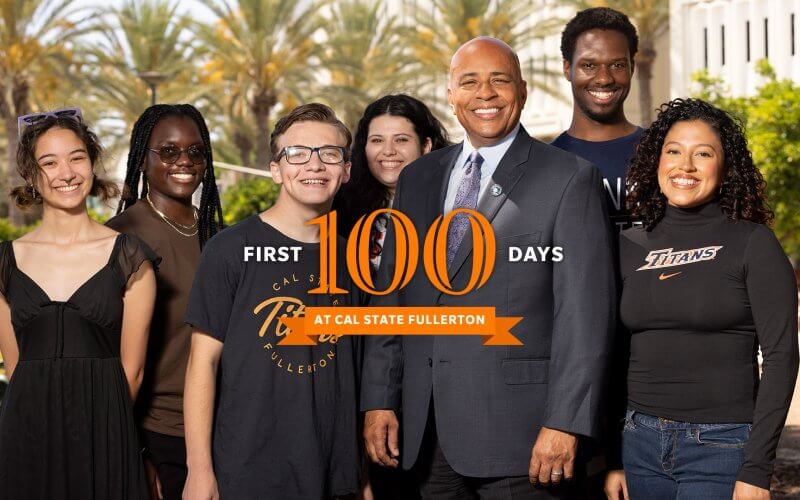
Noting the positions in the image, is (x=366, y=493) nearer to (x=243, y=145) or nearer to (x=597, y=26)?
(x=597, y=26)

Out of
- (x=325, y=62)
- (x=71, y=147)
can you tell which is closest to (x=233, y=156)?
(x=325, y=62)

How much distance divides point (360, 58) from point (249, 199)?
7.49 meters

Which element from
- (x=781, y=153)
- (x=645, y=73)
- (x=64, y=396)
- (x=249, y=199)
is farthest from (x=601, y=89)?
(x=645, y=73)

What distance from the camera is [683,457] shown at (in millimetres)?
3914

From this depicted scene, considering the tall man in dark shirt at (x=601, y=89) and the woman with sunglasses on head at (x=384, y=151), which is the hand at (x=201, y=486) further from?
the tall man in dark shirt at (x=601, y=89)

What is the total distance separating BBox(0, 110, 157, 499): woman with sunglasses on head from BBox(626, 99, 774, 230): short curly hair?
191 centimetres

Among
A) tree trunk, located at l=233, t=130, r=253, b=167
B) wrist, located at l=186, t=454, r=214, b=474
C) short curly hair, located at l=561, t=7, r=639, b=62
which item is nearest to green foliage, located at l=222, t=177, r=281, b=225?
tree trunk, located at l=233, t=130, r=253, b=167

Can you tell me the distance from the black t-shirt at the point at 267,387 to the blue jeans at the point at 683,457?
106 centimetres

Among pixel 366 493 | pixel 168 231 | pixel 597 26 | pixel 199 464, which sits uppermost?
pixel 597 26

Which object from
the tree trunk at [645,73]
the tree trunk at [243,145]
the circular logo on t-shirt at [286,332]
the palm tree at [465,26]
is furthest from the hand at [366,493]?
the tree trunk at [243,145]

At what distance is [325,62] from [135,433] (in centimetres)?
2681

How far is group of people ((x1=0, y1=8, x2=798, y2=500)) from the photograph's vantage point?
3943 millimetres

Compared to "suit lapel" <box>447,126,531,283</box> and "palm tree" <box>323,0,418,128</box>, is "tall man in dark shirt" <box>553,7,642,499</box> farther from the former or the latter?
"palm tree" <box>323,0,418,128</box>

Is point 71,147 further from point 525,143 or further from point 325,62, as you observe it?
point 325,62
